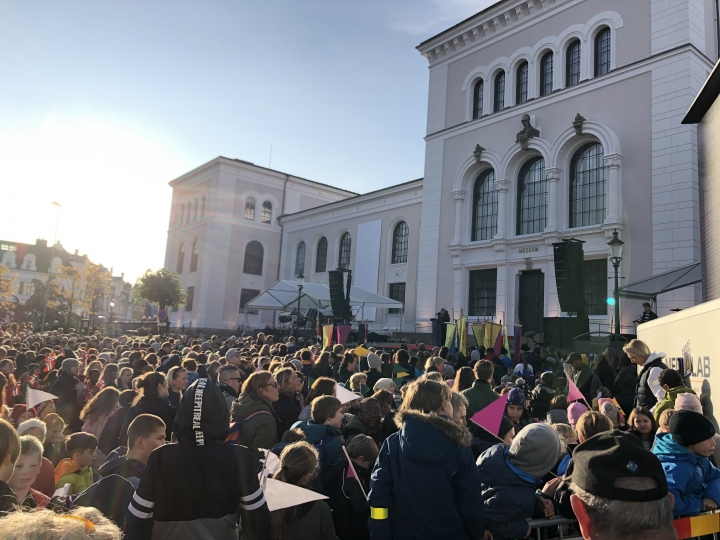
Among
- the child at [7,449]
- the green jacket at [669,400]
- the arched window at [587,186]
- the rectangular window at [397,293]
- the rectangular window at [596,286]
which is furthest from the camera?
the rectangular window at [397,293]

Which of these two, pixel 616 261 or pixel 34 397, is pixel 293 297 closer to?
pixel 616 261

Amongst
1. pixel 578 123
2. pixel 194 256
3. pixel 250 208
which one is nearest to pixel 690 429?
pixel 578 123

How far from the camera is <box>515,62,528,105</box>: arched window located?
77.3 ft

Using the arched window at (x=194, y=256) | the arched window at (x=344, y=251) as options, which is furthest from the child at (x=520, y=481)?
the arched window at (x=194, y=256)

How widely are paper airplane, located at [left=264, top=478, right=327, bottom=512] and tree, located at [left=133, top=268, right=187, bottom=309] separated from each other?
3939 cm

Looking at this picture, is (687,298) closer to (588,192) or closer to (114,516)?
Result: (588,192)

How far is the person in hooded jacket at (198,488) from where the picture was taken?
268 cm

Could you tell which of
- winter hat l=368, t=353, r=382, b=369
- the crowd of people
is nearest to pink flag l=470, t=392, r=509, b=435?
the crowd of people

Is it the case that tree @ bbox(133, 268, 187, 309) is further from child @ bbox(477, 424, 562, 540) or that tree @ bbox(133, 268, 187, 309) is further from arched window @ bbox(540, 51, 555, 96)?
child @ bbox(477, 424, 562, 540)

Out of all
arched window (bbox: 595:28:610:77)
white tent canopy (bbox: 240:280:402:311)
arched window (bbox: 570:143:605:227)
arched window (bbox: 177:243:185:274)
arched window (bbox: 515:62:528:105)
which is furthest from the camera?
arched window (bbox: 177:243:185:274)

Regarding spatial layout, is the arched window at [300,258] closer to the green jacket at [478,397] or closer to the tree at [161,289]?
the tree at [161,289]

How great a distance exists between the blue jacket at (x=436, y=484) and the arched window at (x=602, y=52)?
70.9ft

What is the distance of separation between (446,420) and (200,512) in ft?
4.82

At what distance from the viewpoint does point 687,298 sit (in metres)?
16.7
